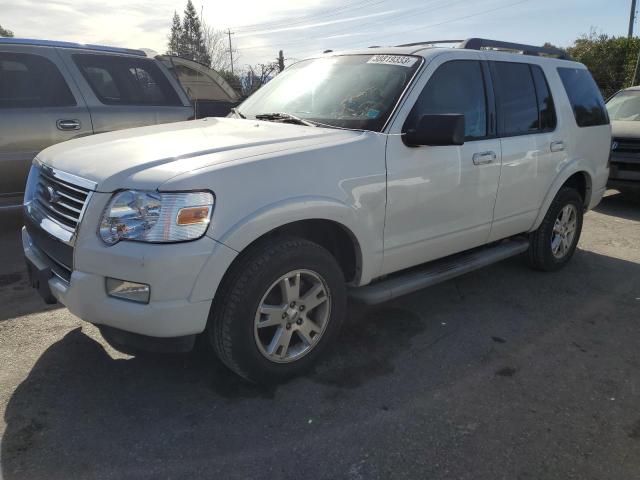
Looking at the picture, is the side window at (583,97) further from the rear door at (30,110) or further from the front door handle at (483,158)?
the rear door at (30,110)

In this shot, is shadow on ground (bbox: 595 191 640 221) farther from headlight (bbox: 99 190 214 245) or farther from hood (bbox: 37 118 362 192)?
headlight (bbox: 99 190 214 245)

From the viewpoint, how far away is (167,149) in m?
2.82

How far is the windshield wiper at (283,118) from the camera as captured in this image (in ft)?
11.4

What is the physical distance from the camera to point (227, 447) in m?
2.50

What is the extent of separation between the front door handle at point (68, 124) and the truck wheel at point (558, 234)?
4.52 m

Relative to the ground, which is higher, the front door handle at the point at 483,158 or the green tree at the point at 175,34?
the green tree at the point at 175,34

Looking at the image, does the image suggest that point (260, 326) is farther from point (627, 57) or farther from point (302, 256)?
Answer: point (627, 57)

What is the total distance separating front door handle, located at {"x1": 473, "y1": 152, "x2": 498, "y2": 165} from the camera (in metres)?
3.72

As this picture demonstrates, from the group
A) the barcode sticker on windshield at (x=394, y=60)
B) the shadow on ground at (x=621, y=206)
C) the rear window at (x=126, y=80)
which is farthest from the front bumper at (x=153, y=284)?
the shadow on ground at (x=621, y=206)

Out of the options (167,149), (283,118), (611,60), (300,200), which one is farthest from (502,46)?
(611,60)

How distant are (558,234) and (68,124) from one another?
4855 millimetres

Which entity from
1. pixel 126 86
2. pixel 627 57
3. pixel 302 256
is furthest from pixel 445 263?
pixel 627 57

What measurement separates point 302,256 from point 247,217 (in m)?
0.42

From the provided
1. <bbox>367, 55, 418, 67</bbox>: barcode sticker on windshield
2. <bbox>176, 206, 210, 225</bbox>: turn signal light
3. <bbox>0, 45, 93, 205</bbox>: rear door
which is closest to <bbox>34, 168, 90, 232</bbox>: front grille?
<bbox>176, 206, 210, 225</bbox>: turn signal light
